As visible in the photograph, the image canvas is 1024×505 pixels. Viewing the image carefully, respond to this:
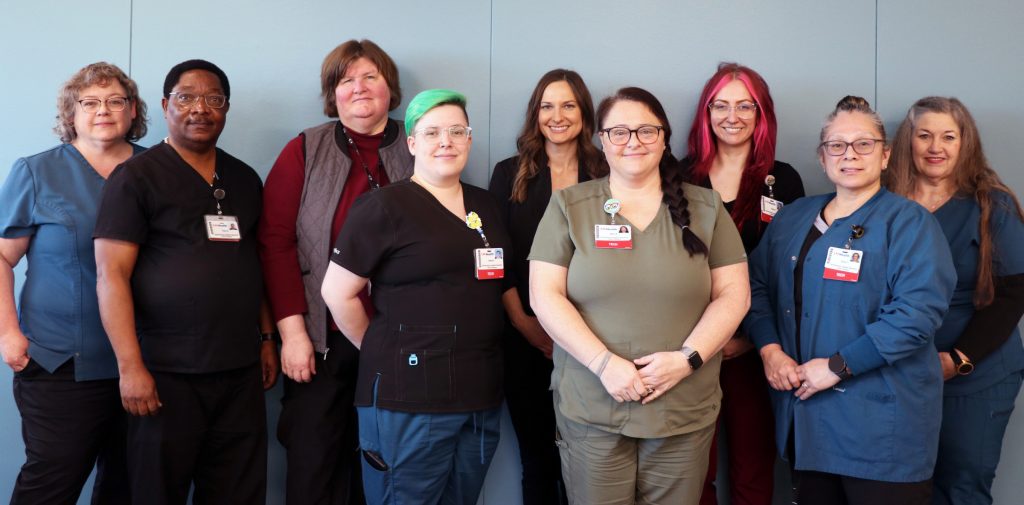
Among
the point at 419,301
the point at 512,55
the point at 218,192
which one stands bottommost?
the point at 419,301

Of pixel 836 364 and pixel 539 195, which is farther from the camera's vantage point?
pixel 539 195

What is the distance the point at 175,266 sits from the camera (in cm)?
216

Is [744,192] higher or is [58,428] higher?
[744,192]

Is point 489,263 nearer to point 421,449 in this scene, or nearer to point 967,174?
point 421,449

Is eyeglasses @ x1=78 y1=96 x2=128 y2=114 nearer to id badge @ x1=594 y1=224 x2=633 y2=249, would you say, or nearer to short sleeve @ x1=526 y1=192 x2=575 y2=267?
short sleeve @ x1=526 y1=192 x2=575 y2=267

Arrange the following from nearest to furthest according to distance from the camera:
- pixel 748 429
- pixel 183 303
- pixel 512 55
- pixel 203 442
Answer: pixel 183 303 < pixel 203 442 < pixel 748 429 < pixel 512 55

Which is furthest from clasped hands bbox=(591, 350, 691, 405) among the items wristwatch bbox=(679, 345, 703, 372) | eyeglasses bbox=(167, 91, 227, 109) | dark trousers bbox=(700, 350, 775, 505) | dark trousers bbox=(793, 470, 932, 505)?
eyeglasses bbox=(167, 91, 227, 109)

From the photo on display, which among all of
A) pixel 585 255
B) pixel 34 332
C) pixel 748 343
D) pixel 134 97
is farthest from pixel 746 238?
pixel 34 332

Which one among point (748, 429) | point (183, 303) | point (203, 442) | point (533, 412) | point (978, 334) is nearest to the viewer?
point (183, 303)

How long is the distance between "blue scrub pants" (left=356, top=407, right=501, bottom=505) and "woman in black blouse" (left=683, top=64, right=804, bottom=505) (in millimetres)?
947

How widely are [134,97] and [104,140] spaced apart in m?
0.21

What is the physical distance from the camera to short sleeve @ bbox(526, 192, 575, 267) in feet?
6.41

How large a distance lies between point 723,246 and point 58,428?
2.19 m

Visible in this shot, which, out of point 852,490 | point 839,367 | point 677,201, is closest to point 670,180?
point 677,201
